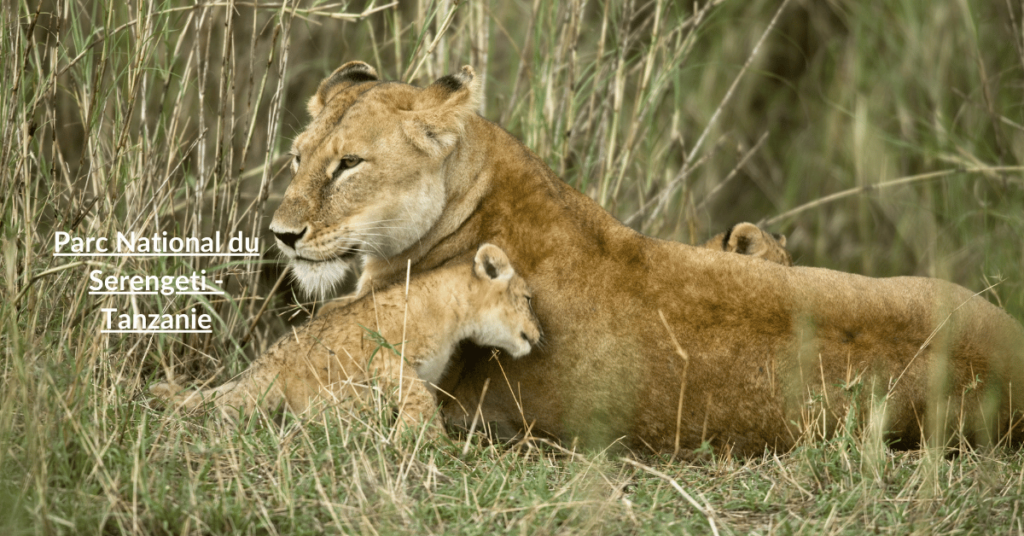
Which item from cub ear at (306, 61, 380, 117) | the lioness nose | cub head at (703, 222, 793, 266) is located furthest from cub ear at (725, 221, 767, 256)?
the lioness nose

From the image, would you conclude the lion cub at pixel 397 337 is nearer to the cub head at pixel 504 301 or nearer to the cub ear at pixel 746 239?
A: the cub head at pixel 504 301

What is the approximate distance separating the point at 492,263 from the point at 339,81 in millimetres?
1334

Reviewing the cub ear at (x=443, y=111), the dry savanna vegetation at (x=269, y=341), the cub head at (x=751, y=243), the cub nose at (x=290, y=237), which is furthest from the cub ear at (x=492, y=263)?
the cub head at (x=751, y=243)

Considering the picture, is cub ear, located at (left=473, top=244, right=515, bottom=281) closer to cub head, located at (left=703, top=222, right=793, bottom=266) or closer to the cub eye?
the cub eye

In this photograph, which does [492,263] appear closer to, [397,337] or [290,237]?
[397,337]

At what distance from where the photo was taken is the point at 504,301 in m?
4.07

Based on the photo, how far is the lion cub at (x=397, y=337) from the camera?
401 centimetres

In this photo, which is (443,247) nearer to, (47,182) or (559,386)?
(559,386)

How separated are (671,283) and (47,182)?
2.67 m

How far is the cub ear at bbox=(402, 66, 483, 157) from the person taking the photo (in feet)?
14.1

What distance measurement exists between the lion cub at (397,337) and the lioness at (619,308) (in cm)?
17

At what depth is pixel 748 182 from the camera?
10.7 metres

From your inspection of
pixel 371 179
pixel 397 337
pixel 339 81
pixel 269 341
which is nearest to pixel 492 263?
pixel 397 337

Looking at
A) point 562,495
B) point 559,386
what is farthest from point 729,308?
point 562,495
